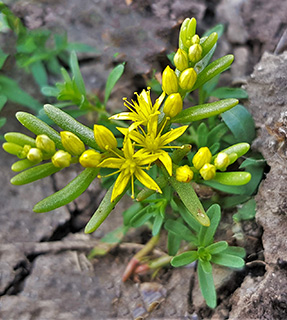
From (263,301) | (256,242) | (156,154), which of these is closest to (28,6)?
(156,154)

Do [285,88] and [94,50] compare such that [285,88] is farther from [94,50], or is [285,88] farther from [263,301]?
[94,50]

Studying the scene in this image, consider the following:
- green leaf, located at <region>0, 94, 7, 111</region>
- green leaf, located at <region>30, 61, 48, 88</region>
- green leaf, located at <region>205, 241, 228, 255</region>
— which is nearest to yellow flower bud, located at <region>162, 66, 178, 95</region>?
green leaf, located at <region>205, 241, 228, 255</region>

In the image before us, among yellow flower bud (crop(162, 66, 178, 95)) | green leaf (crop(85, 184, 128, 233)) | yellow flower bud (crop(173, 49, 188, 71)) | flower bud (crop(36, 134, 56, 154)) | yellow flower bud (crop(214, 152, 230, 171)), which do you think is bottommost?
green leaf (crop(85, 184, 128, 233))

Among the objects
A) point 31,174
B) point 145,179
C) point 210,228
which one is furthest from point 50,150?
point 210,228

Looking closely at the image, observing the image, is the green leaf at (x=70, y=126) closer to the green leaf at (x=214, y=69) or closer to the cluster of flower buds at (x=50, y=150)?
the cluster of flower buds at (x=50, y=150)

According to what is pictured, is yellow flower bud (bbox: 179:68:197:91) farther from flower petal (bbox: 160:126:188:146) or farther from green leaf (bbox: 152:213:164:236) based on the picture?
green leaf (bbox: 152:213:164:236)

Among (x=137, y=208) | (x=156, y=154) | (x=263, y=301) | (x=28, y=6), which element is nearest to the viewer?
(x=156, y=154)

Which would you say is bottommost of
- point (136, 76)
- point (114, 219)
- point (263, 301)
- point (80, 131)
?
point (114, 219)
